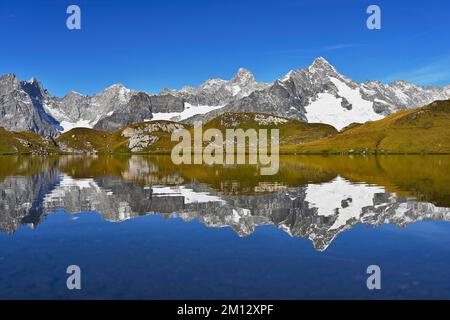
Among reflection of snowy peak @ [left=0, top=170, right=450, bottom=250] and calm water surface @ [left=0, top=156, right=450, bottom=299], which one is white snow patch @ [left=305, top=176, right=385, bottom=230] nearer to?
reflection of snowy peak @ [left=0, top=170, right=450, bottom=250]

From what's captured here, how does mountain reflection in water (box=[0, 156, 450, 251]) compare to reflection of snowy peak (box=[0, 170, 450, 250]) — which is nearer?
reflection of snowy peak (box=[0, 170, 450, 250])

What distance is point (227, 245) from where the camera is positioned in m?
37.5

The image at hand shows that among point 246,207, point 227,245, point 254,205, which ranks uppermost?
point 254,205

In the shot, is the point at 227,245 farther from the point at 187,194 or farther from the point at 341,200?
the point at 187,194

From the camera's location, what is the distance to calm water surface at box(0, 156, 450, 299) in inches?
1019

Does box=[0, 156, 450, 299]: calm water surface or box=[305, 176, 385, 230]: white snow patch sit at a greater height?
box=[305, 176, 385, 230]: white snow patch

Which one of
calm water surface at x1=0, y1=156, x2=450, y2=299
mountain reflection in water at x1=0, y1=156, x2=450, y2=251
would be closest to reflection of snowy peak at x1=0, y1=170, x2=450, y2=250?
mountain reflection in water at x1=0, y1=156, x2=450, y2=251

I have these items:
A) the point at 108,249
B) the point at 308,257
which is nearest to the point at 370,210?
the point at 308,257

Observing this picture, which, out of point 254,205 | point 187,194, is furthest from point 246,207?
point 187,194

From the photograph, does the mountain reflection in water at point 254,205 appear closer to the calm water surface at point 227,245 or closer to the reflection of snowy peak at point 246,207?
the reflection of snowy peak at point 246,207

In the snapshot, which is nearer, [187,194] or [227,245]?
[227,245]

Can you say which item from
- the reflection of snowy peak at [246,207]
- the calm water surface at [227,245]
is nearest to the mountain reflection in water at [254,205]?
the reflection of snowy peak at [246,207]
